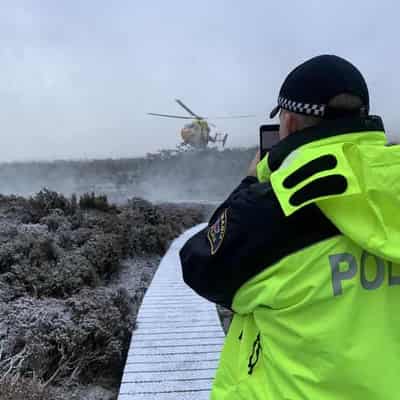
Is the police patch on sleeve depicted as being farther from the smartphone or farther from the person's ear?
the smartphone

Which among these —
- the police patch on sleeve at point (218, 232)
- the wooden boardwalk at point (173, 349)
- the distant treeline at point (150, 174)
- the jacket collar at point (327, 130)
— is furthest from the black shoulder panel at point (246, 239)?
the distant treeline at point (150, 174)

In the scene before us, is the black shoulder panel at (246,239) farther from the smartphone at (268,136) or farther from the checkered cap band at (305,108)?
the smartphone at (268,136)

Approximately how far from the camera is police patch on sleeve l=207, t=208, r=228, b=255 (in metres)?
0.93

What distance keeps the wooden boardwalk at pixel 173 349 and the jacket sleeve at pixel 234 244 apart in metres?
2.06

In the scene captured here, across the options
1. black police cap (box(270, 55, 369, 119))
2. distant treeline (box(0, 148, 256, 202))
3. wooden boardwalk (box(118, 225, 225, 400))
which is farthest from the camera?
distant treeline (box(0, 148, 256, 202))

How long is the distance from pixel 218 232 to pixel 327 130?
0.30 metres

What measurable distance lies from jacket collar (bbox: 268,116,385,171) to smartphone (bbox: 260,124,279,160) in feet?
0.94

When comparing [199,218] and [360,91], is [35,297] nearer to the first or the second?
[360,91]

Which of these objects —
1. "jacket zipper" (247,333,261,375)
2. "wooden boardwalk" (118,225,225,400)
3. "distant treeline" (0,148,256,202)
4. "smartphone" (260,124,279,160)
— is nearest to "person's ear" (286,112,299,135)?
"smartphone" (260,124,279,160)

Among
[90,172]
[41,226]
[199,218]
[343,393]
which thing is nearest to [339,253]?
[343,393]

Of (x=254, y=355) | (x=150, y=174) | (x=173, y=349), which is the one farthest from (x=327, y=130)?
(x=150, y=174)

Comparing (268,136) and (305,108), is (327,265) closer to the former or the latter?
(305,108)

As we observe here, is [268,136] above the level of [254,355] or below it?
above

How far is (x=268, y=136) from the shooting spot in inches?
49.7
